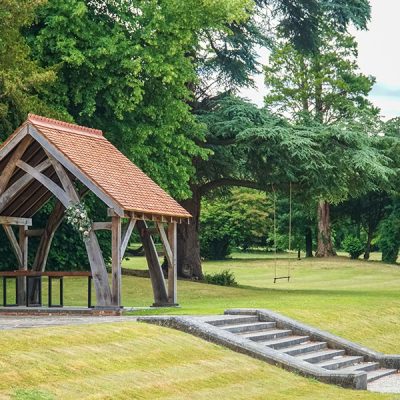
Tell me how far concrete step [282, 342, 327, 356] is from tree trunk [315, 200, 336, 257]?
152 ft

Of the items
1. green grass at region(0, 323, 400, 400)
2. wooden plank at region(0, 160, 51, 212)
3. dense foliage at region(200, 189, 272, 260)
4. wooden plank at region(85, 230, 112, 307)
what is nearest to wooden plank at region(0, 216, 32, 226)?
wooden plank at region(0, 160, 51, 212)

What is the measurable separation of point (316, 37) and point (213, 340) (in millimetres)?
27469

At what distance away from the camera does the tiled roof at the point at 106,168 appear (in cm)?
2575

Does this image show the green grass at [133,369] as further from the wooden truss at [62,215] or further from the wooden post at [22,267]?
the wooden post at [22,267]

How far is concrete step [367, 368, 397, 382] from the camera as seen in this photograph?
2256 centimetres

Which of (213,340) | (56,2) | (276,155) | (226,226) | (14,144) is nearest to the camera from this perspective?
(213,340)

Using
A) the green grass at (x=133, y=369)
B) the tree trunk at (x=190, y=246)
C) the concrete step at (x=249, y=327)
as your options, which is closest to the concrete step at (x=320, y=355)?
the concrete step at (x=249, y=327)

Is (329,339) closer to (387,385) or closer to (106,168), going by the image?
(387,385)

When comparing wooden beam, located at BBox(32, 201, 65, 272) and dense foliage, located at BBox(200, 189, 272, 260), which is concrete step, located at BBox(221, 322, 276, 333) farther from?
dense foliage, located at BBox(200, 189, 272, 260)

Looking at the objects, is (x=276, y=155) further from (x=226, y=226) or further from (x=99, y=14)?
(x=226, y=226)

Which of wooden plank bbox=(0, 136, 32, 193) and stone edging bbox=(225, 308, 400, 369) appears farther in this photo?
wooden plank bbox=(0, 136, 32, 193)

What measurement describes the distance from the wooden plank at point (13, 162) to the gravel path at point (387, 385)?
970 cm

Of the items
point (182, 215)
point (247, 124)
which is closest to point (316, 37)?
point (247, 124)

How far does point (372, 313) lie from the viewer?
98.5ft
